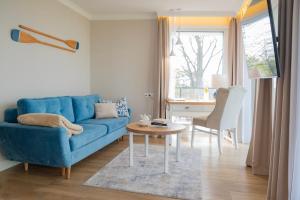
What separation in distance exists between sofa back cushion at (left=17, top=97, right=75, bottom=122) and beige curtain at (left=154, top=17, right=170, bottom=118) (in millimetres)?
1809

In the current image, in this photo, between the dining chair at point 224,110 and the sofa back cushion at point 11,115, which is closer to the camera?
the sofa back cushion at point 11,115

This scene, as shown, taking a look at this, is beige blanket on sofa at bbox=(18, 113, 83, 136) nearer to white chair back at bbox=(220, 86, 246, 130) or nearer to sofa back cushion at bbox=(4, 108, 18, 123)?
sofa back cushion at bbox=(4, 108, 18, 123)

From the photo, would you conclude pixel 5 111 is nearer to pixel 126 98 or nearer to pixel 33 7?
pixel 33 7

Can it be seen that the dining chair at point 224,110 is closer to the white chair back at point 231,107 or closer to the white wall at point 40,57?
the white chair back at point 231,107

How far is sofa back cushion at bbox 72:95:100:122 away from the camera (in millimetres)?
3992

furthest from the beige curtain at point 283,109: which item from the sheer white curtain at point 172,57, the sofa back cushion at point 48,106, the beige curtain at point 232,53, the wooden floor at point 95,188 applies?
the sheer white curtain at point 172,57

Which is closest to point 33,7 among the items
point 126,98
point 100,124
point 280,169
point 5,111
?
point 5,111

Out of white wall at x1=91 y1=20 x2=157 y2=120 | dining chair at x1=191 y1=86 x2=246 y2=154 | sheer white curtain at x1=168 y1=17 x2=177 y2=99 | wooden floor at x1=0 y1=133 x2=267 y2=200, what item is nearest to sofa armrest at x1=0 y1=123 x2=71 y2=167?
wooden floor at x1=0 y1=133 x2=267 y2=200

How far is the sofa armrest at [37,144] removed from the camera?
2.60 metres

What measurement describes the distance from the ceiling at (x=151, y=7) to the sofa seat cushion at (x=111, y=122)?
2.11m

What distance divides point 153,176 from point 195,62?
3.10 metres

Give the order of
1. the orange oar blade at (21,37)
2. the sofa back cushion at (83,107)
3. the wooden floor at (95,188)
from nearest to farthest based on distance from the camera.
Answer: the wooden floor at (95,188) → the orange oar blade at (21,37) → the sofa back cushion at (83,107)

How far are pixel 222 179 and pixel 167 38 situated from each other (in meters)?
3.09

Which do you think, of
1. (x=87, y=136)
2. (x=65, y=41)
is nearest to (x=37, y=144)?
(x=87, y=136)
